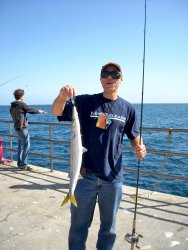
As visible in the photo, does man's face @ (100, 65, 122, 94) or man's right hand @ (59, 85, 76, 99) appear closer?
man's right hand @ (59, 85, 76, 99)

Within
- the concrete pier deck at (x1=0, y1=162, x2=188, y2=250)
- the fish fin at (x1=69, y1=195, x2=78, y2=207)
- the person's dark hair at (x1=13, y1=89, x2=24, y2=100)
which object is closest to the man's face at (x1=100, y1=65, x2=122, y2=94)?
the fish fin at (x1=69, y1=195, x2=78, y2=207)

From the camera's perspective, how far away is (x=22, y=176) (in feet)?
23.5

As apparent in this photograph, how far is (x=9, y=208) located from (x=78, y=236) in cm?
237

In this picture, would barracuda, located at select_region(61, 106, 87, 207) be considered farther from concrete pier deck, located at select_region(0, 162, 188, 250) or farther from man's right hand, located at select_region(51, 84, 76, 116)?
concrete pier deck, located at select_region(0, 162, 188, 250)

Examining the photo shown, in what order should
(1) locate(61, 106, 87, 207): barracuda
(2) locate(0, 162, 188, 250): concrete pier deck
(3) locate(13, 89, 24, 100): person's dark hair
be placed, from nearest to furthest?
(1) locate(61, 106, 87, 207): barracuda
(2) locate(0, 162, 188, 250): concrete pier deck
(3) locate(13, 89, 24, 100): person's dark hair

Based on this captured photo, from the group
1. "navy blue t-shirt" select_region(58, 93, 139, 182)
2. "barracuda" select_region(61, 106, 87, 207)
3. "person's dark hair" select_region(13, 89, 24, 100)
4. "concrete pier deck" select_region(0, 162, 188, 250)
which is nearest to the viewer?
"barracuda" select_region(61, 106, 87, 207)

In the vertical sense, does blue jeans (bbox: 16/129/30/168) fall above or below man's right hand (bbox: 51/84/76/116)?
below

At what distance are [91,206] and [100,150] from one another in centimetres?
64

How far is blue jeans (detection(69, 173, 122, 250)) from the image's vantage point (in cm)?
316

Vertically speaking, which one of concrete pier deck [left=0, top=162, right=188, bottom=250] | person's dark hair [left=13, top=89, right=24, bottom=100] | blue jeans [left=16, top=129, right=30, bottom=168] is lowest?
concrete pier deck [left=0, top=162, right=188, bottom=250]

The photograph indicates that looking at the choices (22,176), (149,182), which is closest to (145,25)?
(22,176)

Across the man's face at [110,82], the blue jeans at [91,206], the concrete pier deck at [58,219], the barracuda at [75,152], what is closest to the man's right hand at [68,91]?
the barracuda at [75,152]

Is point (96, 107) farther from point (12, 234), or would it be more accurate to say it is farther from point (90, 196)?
point (12, 234)

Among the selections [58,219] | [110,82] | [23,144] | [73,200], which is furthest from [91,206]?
[23,144]
